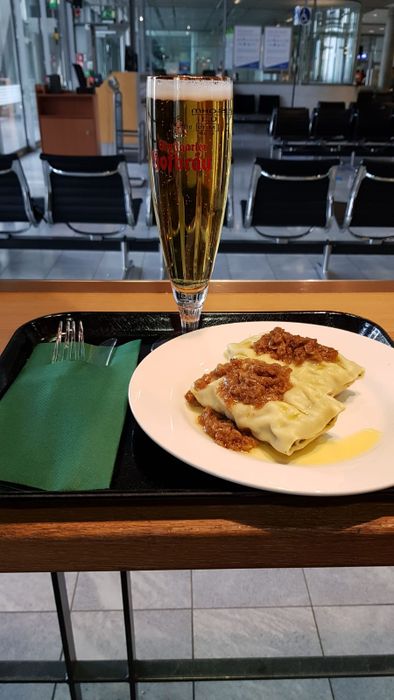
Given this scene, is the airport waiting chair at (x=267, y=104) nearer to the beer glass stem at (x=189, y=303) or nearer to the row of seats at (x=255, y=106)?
the row of seats at (x=255, y=106)

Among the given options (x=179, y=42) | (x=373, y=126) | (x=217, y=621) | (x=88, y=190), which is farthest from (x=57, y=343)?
(x=179, y=42)

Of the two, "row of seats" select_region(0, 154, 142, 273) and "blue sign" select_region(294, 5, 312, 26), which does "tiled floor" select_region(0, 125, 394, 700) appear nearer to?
"row of seats" select_region(0, 154, 142, 273)

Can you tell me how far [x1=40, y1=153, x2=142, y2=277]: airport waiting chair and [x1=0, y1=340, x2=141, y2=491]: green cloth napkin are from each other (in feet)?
8.38

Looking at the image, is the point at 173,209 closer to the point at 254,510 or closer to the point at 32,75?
the point at 254,510

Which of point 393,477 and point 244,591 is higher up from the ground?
point 393,477

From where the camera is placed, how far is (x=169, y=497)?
42 cm

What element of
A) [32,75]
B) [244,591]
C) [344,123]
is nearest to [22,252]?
[244,591]

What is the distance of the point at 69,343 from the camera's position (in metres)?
0.65

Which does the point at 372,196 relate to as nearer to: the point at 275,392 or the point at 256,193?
the point at 256,193

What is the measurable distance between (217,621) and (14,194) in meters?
2.45

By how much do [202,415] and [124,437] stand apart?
2.8 inches

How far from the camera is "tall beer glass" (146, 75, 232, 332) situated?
538 millimetres

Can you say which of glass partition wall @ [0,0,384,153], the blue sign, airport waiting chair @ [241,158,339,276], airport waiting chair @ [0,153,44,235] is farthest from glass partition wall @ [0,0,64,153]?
airport waiting chair @ [241,158,339,276]

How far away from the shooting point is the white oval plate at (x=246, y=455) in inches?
15.6
